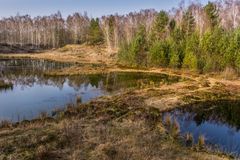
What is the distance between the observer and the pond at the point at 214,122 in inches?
752

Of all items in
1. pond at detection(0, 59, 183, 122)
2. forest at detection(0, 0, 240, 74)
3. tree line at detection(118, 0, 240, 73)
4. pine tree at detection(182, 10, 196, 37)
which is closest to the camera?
pond at detection(0, 59, 183, 122)

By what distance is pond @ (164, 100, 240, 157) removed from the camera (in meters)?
19.1

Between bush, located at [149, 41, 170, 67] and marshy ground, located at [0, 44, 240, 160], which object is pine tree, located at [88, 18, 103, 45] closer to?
bush, located at [149, 41, 170, 67]

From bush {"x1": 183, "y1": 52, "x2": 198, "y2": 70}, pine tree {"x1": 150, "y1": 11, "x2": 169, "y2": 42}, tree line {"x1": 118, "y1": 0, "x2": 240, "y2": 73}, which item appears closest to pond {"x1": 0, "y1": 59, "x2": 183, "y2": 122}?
bush {"x1": 183, "y1": 52, "x2": 198, "y2": 70}

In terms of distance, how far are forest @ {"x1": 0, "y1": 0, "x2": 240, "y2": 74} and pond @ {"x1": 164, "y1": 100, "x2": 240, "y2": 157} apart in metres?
17.2

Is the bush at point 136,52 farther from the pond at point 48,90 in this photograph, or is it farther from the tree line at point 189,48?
the pond at point 48,90

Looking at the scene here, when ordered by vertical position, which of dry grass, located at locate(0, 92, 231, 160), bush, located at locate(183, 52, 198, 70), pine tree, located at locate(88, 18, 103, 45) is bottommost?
dry grass, located at locate(0, 92, 231, 160)

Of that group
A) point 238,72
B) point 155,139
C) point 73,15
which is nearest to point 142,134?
point 155,139

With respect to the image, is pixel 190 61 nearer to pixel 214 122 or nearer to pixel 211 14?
pixel 211 14

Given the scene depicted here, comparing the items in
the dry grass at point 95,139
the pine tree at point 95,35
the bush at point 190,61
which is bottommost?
the dry grass at point 95,139

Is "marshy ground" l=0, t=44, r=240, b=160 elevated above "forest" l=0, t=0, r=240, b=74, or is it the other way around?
"forest" l=0, t=0, r=240, b=74

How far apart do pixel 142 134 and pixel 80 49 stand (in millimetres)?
82419

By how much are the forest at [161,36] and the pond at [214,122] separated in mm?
17178

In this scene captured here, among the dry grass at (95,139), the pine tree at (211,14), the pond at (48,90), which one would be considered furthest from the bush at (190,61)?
the dry grass at (95,139)
